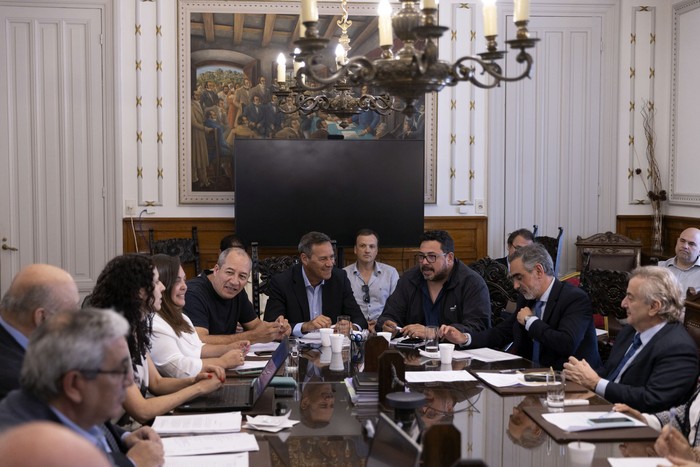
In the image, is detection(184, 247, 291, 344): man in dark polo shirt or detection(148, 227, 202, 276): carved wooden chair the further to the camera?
detection(148, 227, 202, 276): carved wooden chair

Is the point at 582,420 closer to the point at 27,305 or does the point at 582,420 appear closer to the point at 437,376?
the point at 437,376

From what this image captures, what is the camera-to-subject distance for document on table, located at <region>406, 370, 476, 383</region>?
3910 millimetres

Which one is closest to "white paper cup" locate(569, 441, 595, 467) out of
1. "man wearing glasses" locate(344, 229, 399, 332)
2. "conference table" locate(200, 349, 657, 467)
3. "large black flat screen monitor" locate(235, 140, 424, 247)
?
"conference table" locate(200, 349, 657, 467)

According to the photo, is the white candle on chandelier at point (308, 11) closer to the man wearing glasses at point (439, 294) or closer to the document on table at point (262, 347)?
the document on table at point (262, 347)

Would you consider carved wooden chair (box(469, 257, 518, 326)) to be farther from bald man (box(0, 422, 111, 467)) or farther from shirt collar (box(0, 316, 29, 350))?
bald man (box(0, 422, 111, 467))

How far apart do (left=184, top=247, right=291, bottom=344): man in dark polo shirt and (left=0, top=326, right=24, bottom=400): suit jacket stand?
6.67 feet

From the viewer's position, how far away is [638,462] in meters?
2.73

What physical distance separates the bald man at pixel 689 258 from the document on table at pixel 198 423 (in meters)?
5.22

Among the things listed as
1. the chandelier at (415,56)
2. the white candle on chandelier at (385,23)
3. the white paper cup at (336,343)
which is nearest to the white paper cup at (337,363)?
the white paper cup at (336,343)

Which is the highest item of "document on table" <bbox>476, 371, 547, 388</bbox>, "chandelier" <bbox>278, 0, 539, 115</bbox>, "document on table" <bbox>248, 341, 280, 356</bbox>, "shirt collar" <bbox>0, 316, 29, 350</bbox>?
"chandelier" <bbox>278, 0, 539, 115</bbox>

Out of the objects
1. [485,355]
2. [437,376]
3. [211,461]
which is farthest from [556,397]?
[211,461]

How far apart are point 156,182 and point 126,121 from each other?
26.8 inches

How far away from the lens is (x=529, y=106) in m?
9.28

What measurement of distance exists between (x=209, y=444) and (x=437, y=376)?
1.34 meters
